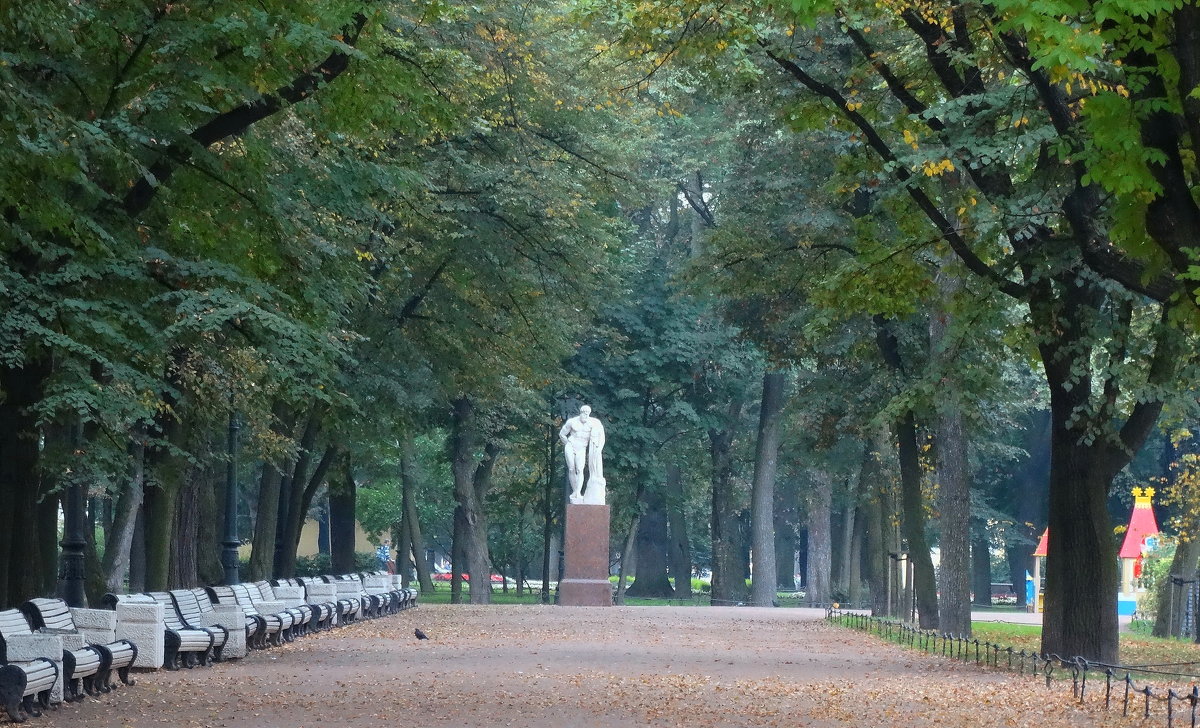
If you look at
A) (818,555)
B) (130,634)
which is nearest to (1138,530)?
(818,555)

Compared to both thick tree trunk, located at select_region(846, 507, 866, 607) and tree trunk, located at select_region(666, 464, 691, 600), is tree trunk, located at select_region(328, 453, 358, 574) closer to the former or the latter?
tree trunk, located at select_region(666, 464, 691, 600)

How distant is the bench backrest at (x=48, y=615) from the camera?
13.3 meters

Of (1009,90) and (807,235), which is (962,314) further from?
(807,235)

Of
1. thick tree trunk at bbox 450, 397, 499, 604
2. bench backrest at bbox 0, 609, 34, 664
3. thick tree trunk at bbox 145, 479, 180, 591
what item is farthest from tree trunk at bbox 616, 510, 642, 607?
bench backrest at bbox 0, 609, 34, 664

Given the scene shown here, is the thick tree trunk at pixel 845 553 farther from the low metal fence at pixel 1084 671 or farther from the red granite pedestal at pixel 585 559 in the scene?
the low metal fence at pixel 1084 671

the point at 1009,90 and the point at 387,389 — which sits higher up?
the point at 1009,90

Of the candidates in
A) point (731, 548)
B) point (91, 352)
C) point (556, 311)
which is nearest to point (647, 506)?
point (731, 548)

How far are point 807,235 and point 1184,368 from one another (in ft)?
32.3

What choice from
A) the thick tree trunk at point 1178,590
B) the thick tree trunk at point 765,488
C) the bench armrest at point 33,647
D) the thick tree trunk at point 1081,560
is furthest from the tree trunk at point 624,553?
the bench armrest at point 33,647

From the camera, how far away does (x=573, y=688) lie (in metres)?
15.0

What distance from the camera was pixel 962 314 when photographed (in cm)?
1709

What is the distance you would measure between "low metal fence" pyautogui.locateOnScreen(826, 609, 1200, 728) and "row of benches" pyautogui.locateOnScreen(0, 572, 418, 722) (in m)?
8.04

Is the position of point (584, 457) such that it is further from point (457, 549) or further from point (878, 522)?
point (457, 549)

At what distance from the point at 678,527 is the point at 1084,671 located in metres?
41.6
